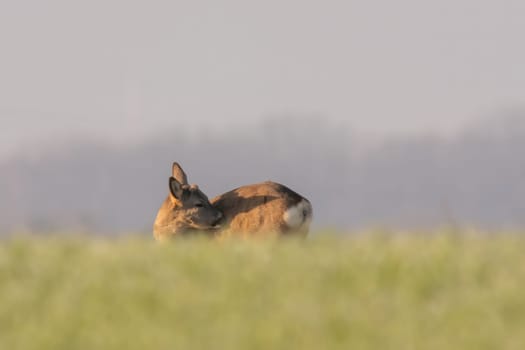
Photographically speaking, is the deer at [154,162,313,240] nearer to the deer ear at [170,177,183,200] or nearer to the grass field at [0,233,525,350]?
the deer ear at [170,177,183,200]

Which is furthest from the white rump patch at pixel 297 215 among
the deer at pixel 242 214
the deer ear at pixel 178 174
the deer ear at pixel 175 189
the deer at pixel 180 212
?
the deer ear at pixel 178 174

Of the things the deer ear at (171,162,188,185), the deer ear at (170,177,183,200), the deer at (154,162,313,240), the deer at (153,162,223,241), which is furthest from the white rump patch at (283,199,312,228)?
the deer ear at (171,162,188,185)

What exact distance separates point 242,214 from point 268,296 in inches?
316

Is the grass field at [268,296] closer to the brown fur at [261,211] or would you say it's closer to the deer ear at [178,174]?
the brown fur at [261,211]

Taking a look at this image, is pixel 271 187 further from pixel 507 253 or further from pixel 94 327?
pixel 94 327

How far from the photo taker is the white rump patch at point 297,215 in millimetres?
17141

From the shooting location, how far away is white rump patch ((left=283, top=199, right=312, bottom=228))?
17.1 meters

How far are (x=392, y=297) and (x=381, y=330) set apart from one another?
2.31ft

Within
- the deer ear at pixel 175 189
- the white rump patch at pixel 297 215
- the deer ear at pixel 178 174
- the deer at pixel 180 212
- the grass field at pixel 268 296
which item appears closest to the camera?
the grass field at pixel 268 296

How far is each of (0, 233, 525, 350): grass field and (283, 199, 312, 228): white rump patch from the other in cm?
543

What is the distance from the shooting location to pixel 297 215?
17188 mm

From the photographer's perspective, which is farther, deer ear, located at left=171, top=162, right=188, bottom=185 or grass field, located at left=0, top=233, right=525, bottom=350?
deer ear, located at left=171, top=162, right=188, bottom=185

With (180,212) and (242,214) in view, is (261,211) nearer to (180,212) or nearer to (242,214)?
(242,214)

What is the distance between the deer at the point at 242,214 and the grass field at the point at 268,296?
5526mm
